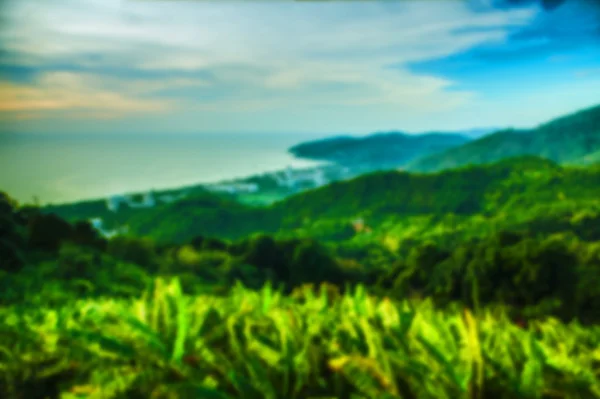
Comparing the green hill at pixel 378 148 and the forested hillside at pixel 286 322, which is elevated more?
the green hill at pixel 378 148

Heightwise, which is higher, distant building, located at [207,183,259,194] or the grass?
distant building, located at [207,183,259,194]

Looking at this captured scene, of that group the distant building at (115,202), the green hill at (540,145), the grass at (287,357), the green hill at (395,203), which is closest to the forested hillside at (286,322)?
the grass at (287,357)

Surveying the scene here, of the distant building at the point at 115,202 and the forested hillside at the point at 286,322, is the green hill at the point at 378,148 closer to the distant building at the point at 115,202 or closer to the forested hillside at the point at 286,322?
the distant building at the point at 115,202

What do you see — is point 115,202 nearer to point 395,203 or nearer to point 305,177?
point 305,177

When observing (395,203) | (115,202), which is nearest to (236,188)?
(115,202)

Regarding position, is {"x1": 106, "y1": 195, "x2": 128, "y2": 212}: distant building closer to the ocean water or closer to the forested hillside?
the ocean water

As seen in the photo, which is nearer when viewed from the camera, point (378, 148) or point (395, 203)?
point (395, 203)

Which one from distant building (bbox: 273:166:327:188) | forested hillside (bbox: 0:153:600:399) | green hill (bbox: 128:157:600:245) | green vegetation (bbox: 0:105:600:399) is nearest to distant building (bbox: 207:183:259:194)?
distant building (bbox: 273:166:327:188)
